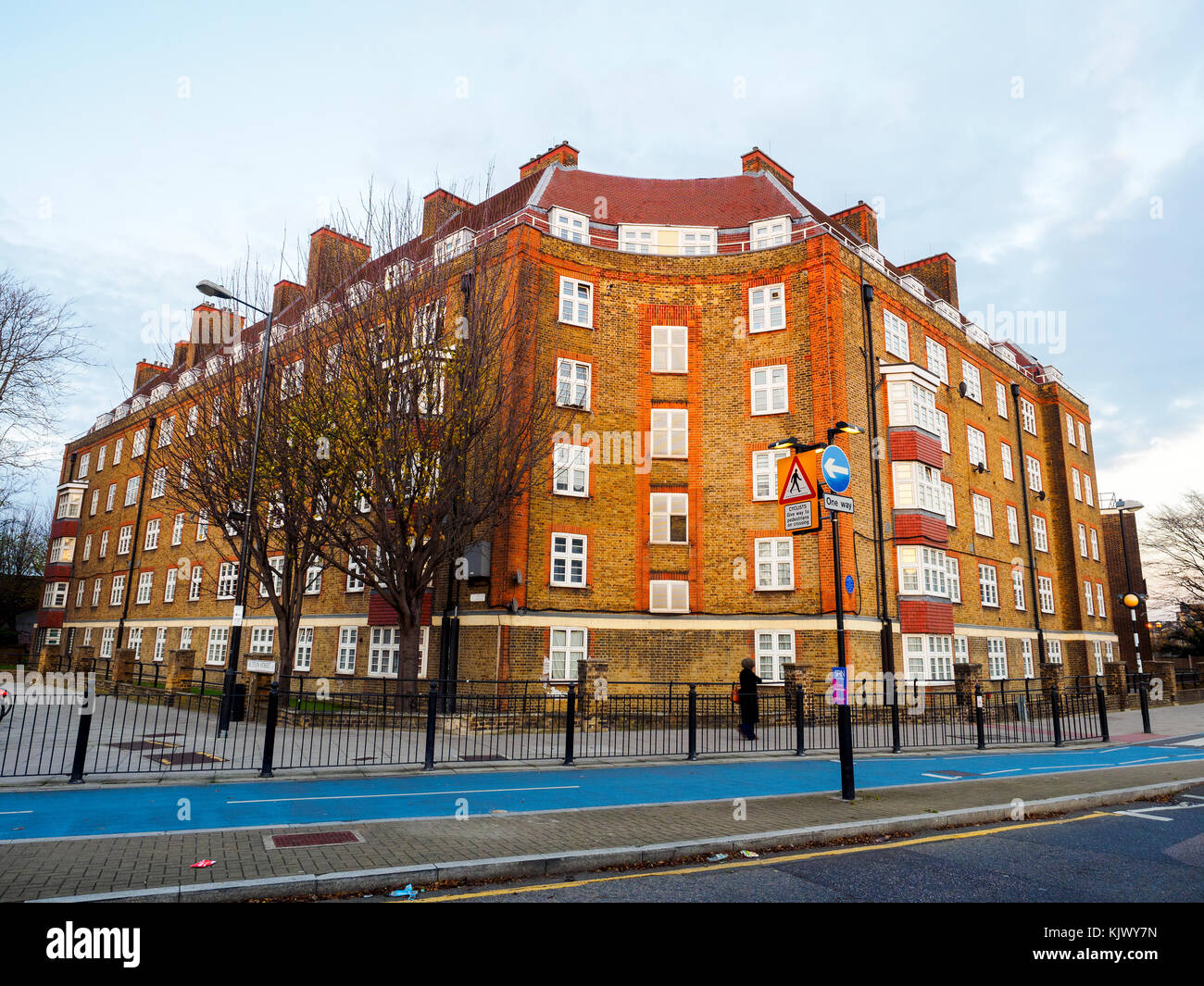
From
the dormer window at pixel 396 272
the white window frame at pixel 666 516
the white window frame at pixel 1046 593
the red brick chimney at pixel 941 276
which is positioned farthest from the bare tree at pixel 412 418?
the white window frame at pixel 1046 593

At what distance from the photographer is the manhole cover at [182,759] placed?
11.9m

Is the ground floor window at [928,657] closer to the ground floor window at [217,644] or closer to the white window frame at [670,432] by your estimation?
the white window frame at [670,432]

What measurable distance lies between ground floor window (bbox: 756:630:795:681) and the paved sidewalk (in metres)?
12.5

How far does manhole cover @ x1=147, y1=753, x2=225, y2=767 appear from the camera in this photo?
39.1 ft

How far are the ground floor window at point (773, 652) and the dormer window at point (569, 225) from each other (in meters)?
14.4

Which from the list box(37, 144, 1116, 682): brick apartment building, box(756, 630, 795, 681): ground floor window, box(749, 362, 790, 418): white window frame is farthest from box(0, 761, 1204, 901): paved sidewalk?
box(749, 362, 790, 418): white window frame

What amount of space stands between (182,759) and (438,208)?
83.1 feet

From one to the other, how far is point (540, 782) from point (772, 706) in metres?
11.9

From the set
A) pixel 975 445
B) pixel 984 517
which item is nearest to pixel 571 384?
pixel 975 445

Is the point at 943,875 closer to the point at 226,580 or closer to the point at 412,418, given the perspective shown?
the point at 412,418

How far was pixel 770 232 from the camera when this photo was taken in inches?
1059
